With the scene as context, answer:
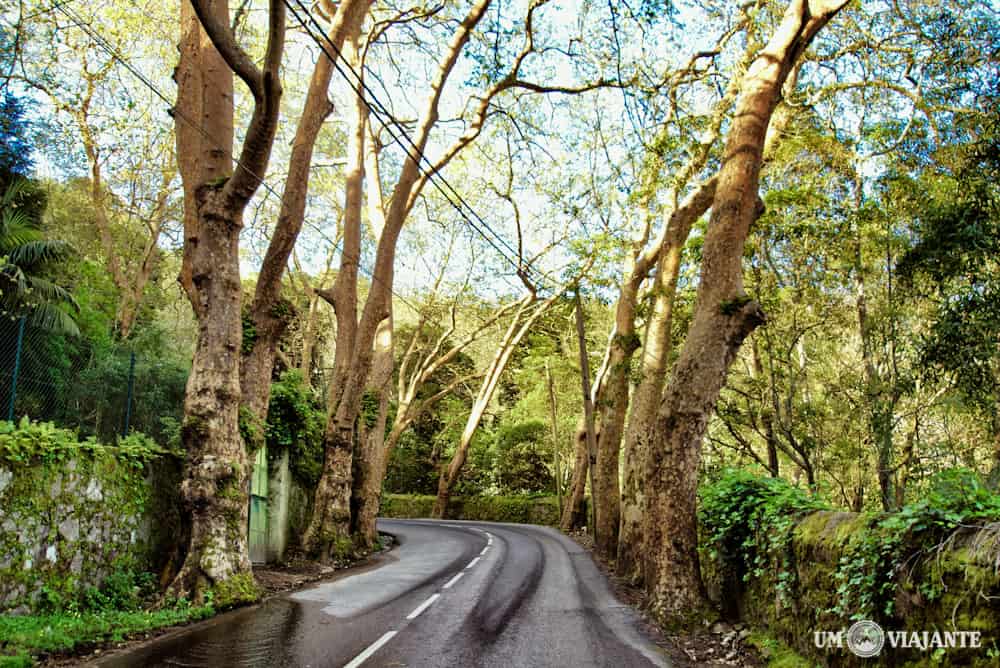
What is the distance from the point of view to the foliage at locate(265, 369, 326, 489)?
53.8ft

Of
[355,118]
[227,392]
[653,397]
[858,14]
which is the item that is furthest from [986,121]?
[355,118]

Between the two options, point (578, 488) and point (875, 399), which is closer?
point (875, 399)

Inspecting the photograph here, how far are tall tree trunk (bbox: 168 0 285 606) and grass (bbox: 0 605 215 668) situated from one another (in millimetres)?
999

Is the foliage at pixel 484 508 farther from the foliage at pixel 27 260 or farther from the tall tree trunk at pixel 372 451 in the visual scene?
the foliage at pixel 27 260

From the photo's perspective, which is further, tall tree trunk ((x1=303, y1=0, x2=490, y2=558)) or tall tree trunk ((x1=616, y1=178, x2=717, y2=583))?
tall tree trunk ((x1=303, y1=0, x2=490, y2=558))

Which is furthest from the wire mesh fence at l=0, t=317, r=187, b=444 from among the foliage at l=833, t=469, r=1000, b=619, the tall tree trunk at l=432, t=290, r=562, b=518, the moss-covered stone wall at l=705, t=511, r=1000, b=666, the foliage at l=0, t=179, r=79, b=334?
the tall tree trunk at l=432, t=290, r=562, b=518

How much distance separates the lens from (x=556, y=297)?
29.0 meters

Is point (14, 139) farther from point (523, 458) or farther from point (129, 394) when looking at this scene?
point (523, 458)

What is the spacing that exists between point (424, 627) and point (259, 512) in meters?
8.12

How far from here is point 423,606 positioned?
10023 millimetres

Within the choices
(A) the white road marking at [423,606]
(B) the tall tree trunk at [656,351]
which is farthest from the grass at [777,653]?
(B) the tall tree trunk at [656,351]

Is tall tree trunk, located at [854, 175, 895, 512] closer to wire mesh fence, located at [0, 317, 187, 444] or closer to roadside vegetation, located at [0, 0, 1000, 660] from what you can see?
roadside vegetation, located at [0, 0, 1000, 660]

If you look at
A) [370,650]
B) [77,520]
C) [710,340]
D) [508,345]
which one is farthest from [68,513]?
[508,345]

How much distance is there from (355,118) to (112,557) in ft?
41.7
